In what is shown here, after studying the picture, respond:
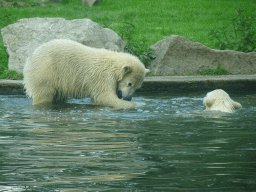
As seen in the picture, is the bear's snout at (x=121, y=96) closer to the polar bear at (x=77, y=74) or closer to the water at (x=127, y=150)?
the polar bear at (x=77, y=74)

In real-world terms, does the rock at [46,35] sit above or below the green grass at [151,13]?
below

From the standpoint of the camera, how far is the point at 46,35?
33.4 ft

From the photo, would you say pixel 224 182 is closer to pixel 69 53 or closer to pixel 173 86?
pixel 69 53

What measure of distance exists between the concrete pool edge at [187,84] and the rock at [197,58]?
1649 millimetres

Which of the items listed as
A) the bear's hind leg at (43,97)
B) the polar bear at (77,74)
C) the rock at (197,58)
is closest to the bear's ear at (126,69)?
the polar bear at (77,74)

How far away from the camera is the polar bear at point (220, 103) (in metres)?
5.89

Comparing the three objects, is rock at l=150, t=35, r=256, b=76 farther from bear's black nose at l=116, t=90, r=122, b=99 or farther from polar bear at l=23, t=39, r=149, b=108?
polar bear at l=23, t=39, r=149, b=108

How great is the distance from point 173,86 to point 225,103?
7.69ft

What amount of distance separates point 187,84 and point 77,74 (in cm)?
243

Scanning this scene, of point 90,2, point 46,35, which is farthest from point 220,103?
point 90,2

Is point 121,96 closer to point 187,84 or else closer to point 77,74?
point 77,74

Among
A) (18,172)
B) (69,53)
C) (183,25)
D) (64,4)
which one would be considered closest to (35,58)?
(69,53)

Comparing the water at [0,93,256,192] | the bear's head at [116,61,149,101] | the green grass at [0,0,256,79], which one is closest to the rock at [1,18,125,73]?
the bear's head at [116,61,149,101]

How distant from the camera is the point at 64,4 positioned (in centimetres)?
2084
